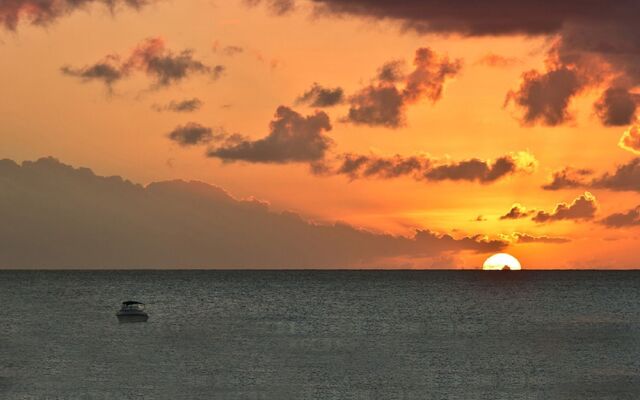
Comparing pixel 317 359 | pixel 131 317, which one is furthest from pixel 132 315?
pixel 317 359

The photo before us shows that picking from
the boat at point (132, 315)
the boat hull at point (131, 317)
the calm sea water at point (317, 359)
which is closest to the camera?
the calm sea water at point (317, 359)

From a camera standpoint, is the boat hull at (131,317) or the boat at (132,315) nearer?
the boat at (132,315)

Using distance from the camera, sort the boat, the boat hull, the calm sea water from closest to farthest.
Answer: the calm sea water
the boat
the boat hull

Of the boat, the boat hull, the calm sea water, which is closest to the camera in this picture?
the calm sea water

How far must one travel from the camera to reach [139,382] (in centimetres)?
9231

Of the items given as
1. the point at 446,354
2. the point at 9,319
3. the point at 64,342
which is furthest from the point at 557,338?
the point at 9,319

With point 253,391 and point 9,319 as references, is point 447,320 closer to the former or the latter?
point 9,319

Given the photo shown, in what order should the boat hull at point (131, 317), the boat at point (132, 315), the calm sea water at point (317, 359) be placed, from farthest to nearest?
the boat hull at point (131, 317) → the boat at point (132, 315) → the calm sea water at point (317, 359)

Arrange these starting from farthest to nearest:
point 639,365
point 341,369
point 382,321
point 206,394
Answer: point 382,321 → point 639,365 → point 341,369 → point 206,394

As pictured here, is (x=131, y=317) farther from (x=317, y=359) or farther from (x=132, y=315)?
(x=317, y=359)

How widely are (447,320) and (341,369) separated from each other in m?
89.0

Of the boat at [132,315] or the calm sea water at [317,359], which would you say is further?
the boat at [132,315]

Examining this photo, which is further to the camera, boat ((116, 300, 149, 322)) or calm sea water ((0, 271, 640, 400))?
boat ((116, 300, 149, 322))

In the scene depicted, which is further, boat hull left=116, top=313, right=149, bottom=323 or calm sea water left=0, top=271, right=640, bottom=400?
boat hull left=116, top=313, right=149, bottom=323
